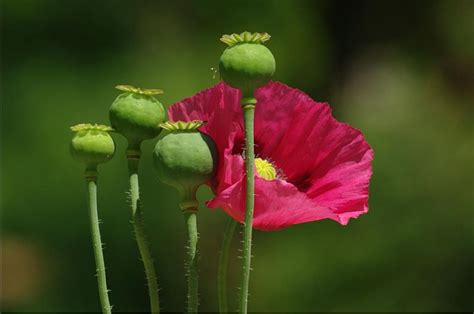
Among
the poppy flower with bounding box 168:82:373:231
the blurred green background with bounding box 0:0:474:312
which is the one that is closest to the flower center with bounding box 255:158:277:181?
the poppy flower with bounding box 168:82:373:231

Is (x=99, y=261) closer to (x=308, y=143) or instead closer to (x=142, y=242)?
(x=142, y=242)

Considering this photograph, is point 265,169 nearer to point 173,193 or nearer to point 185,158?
point 185,158

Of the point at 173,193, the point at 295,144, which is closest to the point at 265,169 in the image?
the point at 295,144

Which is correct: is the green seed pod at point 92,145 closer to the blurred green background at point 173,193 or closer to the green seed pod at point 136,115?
the green seed pod at point 136,115

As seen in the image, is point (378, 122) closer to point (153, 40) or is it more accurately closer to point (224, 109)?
point (153, 40)

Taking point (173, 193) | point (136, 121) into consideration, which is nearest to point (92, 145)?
point (136, 121)

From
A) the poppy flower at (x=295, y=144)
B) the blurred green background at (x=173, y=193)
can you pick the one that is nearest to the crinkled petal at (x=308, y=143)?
the poppy flower at (x=295, y=144)

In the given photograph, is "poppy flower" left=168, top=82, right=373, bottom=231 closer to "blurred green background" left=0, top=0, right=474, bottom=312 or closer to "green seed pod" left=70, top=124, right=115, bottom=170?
"green seed pod" left=70, top=124, right=115, bottom=170

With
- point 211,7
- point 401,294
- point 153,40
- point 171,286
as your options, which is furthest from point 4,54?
point 401,294

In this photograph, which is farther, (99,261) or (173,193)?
(173,193)
